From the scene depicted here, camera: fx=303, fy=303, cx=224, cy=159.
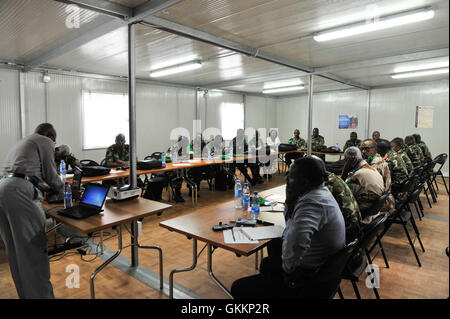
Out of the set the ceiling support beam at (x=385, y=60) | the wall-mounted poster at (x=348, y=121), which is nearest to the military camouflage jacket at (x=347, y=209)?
the ceiling support beam at (x=385, y=60)

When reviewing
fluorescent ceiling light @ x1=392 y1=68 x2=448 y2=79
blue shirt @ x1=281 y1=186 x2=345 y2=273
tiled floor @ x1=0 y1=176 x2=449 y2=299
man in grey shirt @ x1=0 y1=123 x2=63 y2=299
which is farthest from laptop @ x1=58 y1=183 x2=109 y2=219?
fluorescent ceiling light @ x1=392 y1=68 x2=448 y2=79

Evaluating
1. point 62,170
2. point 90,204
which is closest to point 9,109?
point 62,170

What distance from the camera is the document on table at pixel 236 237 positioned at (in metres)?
2.10

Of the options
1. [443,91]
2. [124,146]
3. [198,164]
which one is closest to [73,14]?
[124,146]

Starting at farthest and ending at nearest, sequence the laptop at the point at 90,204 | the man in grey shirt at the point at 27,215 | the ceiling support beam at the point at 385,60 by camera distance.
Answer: the ceiling support beam at the point at 385,60 → the laptop at the point at 90,204 → the man in grey shirt at the point at 27,215

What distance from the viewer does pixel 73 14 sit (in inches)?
145

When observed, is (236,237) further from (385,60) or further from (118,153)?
(385,60)

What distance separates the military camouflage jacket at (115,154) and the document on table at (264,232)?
12.8ft

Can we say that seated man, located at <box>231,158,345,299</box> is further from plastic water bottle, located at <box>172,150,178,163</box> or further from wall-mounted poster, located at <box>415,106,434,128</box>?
wall-mounted poster, located at <box>415,106,434,128</box>

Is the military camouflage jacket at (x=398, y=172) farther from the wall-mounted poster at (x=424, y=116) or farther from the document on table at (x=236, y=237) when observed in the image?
the wall-mounted poster at (x=424, y=116)

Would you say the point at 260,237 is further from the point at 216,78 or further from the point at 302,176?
the point at 216,78

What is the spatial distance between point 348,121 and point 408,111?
6.32 ft

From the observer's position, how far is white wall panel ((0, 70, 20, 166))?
6125 millimetres

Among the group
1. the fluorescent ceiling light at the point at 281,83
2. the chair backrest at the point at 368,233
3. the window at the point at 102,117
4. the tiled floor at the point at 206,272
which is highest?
the fluorescent ceiling light at the point at 281,83
